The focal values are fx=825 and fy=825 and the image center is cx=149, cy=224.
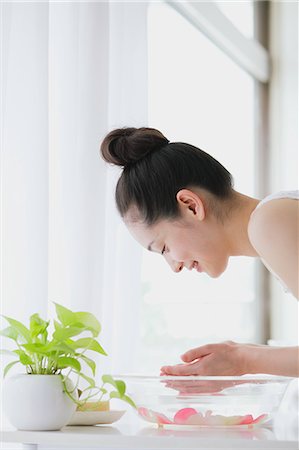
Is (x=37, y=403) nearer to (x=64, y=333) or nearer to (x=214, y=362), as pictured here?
(x=64, y=333)

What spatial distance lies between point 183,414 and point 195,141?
7.46 ft

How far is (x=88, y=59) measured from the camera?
7.37 ft

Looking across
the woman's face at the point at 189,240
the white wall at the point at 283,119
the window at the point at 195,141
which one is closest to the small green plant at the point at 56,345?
the woman's face at the point at 189,240

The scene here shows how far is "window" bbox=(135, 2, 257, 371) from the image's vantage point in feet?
10.9

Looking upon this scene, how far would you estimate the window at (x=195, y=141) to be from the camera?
3.33 m

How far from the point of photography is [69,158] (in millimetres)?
2131

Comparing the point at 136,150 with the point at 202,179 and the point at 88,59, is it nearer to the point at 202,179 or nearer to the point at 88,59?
the point at 202,179

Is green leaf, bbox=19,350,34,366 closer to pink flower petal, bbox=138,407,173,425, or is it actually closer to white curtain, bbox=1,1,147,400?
pink flower petal, bbox=138,407,173,425

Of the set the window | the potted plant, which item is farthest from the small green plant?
the window

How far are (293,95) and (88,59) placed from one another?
207cm

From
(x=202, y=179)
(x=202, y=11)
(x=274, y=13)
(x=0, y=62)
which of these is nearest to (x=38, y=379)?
(x=202, y=179)

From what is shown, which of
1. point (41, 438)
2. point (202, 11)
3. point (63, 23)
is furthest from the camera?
point (202, 11)

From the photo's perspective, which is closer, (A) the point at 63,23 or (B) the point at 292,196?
(B) the point at 292,196

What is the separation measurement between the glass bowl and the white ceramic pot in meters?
0.13
